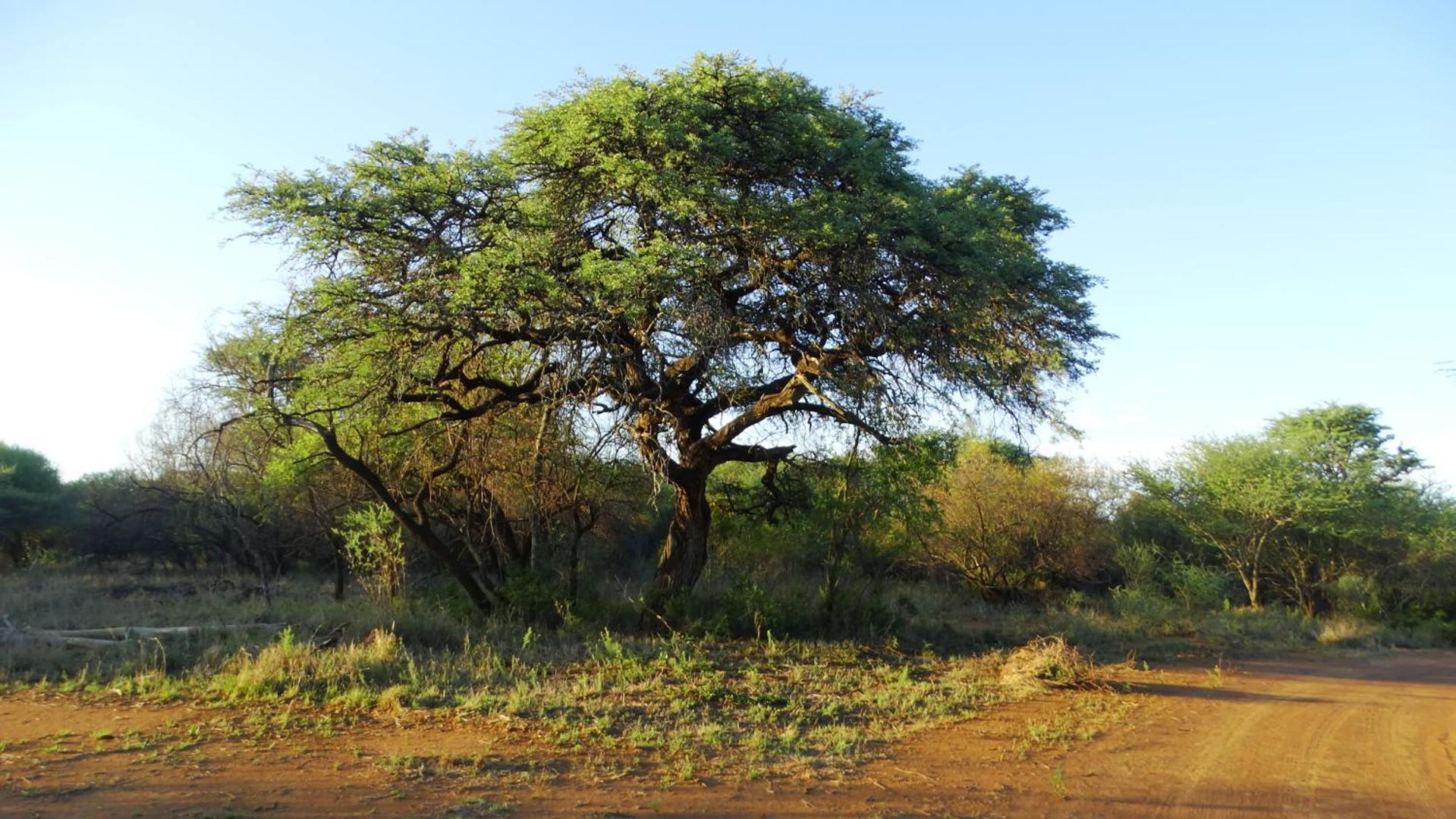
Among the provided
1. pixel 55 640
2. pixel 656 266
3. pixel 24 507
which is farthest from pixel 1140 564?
pixel 24 507

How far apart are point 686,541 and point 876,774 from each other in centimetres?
746

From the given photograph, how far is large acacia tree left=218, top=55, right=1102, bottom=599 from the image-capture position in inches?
430

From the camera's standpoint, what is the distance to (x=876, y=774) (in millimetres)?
6715

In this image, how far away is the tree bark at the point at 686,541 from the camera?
13.7 m

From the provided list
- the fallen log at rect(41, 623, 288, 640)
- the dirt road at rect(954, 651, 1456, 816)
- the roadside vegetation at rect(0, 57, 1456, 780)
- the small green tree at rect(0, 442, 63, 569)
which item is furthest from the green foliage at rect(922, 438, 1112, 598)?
the small green tree at rect(0, 442, 63, 569)

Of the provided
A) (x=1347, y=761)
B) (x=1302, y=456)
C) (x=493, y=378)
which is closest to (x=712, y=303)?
(x=493, y=378)

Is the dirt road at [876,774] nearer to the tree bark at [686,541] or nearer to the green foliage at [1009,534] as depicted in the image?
the tree bark at [686,541]

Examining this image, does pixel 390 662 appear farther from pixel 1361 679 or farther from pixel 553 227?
pixel 1361 679

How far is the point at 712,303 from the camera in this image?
35.9 feet

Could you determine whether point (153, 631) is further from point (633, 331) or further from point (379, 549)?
point (633, 331)

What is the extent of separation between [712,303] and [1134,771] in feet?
21.4

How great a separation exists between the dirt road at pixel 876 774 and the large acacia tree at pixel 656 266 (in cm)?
456

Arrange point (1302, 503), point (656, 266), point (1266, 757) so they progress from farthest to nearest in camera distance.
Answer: point (1302, 503), point (656, 266), point (1266, 757)

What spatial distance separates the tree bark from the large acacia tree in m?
1.57
